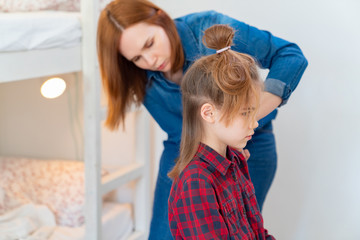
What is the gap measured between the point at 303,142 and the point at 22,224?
1184 millimetres

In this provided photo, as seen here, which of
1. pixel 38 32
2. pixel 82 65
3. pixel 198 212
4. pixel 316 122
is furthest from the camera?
pixel 316 122

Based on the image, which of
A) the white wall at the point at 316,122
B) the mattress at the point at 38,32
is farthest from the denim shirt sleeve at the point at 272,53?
the white wall at the point at 316,122

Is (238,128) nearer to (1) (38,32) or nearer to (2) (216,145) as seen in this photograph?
(2) (216,145)

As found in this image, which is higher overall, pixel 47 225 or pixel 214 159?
pixel 214 159

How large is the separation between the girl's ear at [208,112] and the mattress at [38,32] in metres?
0.76

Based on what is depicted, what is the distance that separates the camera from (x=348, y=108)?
6.93ft

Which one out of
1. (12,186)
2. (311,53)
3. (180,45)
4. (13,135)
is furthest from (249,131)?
(13,135)

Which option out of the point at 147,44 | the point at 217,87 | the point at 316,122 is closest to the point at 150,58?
the point at 147,44

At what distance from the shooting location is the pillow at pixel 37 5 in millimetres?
1998

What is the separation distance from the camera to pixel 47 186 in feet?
7.61

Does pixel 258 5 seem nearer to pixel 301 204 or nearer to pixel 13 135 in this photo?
pixel 301 204

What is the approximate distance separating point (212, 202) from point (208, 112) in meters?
0.18

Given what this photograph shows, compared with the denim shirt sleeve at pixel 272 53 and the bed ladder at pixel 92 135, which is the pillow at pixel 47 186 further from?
the denim shirt sleeve at pixel 272 53

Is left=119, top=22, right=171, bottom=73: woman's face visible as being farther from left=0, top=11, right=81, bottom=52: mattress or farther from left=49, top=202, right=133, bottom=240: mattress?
left=49, top=202, right=133, bottom=240: mattress
